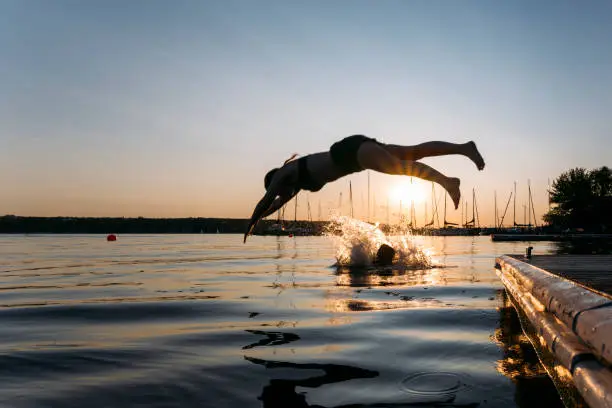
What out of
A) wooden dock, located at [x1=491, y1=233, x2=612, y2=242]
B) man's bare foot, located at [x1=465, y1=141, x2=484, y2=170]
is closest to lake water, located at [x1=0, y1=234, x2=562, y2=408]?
man's bare foot, located at [x1=465, y1=141, x2=484, y2=170]

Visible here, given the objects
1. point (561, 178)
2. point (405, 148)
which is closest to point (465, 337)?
point (405, 148)

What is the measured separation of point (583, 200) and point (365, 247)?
82776mm

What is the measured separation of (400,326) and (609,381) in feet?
16.0

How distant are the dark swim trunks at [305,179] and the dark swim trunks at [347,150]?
64cm

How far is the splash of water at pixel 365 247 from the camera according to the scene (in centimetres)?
2212

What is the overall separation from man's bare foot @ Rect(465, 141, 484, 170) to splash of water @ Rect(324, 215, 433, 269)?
509 inches

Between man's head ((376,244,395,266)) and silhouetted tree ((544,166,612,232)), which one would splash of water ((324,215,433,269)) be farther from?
silhouetted tree ((544,166,612,232))

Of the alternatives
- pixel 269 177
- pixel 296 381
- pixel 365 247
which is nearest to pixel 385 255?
pixel 365 247

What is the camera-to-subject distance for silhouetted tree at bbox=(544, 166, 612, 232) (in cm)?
8506

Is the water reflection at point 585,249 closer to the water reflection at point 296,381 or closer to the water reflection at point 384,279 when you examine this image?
the water reflection at point 384,279

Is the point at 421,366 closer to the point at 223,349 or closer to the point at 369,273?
the point at 223,349

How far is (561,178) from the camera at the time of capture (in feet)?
327

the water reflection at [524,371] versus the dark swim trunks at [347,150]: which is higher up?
the dark swim trunks at [347,150]

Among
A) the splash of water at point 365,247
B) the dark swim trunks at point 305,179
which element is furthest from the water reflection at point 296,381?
the splash of water at point 365,247
